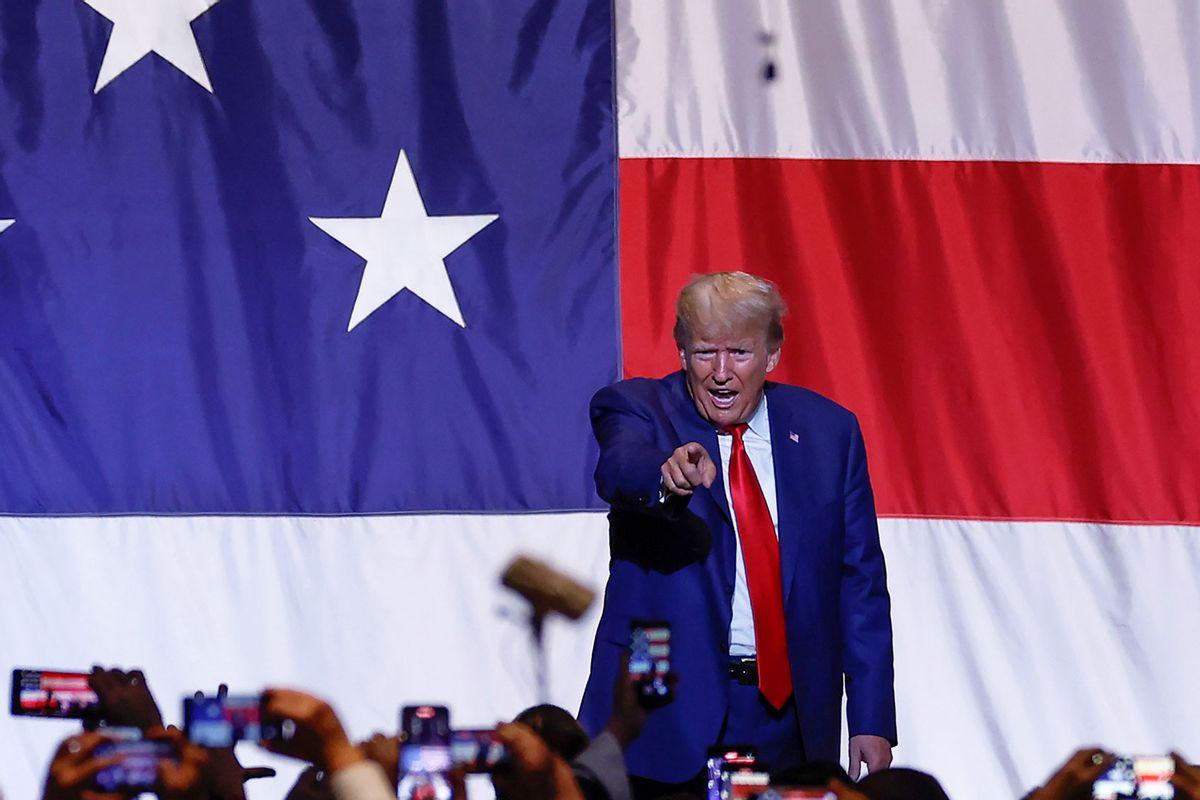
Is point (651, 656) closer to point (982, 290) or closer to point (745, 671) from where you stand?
point (745, 671)

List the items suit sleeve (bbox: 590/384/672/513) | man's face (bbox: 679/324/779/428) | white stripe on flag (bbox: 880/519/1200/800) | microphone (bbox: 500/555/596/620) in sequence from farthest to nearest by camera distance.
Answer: white stripe on flag (bbox: 880/519/1200/800), microphone (bbox: 500/555/596/620), man's face (bbox: 679/324/779/428), suit sleeve (bbox: 590/384/672/513)

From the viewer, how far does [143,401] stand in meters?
3.98

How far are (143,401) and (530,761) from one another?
249cm

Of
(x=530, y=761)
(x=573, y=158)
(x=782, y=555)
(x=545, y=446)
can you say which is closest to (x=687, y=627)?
(x=782, y=555)

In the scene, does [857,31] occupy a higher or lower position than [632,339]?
higher

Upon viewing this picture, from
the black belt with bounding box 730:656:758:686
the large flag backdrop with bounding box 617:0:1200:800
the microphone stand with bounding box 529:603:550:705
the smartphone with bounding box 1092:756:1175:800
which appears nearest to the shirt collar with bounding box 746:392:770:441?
the black belt with bounding box 730:656:758:686

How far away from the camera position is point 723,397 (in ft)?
9.11

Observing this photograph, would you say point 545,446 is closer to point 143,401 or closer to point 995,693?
point 143,401

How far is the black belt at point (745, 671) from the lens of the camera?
2674 mm

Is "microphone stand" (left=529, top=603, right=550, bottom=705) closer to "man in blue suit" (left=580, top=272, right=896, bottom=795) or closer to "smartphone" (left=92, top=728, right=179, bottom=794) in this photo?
"man in blue suit" (left=580, top=272, right=896, bottom=795)

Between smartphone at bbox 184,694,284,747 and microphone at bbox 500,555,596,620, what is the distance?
206cm

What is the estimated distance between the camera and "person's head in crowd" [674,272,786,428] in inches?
108

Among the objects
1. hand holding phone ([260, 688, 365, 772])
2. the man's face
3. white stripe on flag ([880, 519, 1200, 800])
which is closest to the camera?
hand holding phone ([260, 688, 365, 772])

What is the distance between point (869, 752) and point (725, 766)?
83 cm
